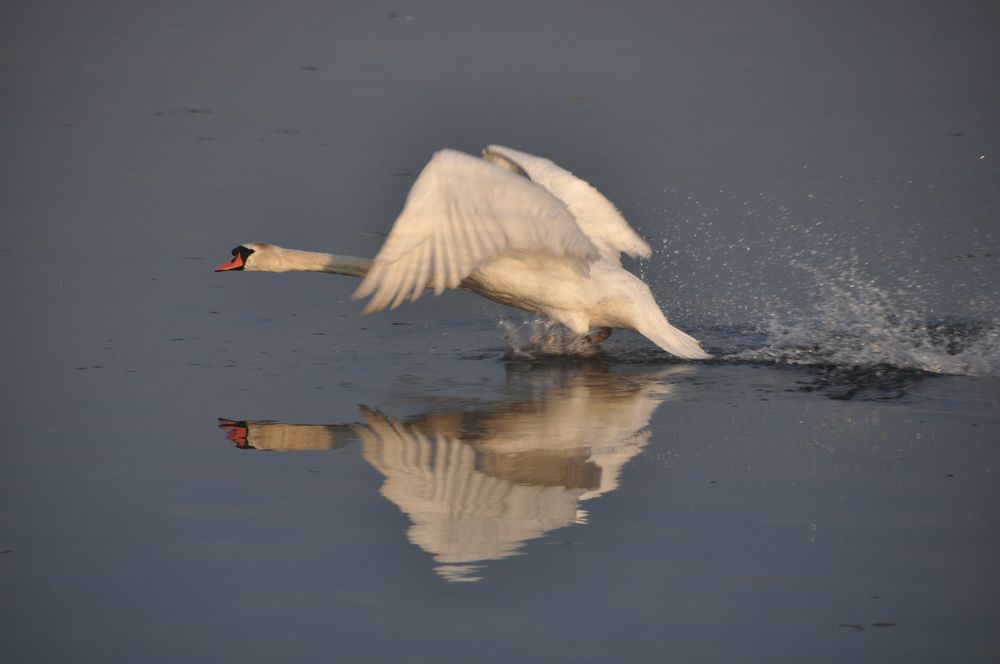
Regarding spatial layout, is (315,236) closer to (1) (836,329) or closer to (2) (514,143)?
(2) (514,143)

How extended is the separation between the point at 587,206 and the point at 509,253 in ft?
3.56

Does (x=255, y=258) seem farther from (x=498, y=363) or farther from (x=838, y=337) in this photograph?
(x=838, y=337)

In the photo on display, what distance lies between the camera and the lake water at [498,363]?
4926 mm

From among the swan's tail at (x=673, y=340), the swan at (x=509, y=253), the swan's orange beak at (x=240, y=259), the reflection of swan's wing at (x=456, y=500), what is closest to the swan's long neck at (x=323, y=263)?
the swan at (x=509, y=253)

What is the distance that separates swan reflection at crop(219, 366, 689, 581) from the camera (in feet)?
18.3

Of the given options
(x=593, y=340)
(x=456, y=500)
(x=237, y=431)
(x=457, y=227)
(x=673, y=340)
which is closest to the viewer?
(x=456, y=500)

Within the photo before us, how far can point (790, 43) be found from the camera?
1539 cm

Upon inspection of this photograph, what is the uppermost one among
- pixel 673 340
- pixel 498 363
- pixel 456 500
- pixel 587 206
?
pixel 587 206

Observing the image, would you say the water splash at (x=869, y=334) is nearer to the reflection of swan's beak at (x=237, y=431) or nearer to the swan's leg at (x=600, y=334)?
the swan's leg at (x=600, y=334)

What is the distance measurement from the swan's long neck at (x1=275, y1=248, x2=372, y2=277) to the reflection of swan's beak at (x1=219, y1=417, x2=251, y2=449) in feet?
5.39

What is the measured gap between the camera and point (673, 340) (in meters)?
8.20

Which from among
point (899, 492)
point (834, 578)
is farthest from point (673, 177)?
point (834, 578)

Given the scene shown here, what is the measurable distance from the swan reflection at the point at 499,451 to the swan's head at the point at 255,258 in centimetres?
→ 162

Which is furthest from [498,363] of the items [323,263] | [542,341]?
[323,263]
